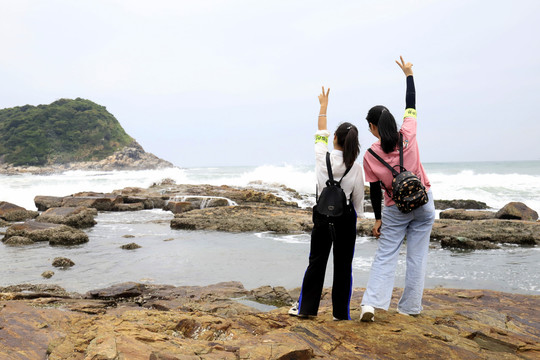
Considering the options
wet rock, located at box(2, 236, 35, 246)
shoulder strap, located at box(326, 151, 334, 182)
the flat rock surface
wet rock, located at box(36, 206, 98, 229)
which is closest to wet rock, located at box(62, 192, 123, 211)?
wet rock, located at box(36, 206, 98, 229)

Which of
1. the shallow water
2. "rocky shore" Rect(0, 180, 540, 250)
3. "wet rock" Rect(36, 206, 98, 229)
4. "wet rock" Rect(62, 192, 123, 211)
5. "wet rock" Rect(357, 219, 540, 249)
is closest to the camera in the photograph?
the shallow water

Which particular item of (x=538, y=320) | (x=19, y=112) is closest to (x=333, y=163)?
(x=538, y=320)

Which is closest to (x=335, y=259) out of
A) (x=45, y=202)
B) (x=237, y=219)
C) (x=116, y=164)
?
(x=237, y=219)

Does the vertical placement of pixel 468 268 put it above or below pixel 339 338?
below

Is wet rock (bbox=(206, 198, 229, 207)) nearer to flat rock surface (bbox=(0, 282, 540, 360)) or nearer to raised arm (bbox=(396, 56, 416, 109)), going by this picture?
flat rock surface (bbox=(0, 282, 540, 360))

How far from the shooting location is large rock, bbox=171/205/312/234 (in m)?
12.3

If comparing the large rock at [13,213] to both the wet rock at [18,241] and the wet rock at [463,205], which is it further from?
the wet rock at [463,205]

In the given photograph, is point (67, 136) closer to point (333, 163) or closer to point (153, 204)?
point (153, 204)

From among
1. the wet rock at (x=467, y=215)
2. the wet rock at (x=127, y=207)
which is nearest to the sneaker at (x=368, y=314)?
the wet rock at (x=467, y=215)

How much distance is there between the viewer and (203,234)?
11.7 m

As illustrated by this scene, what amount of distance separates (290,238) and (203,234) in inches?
112

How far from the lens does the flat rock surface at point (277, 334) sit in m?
2.57

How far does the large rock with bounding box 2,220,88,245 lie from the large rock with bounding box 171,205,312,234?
3360 mm

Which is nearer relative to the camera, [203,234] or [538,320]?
[538,320]
